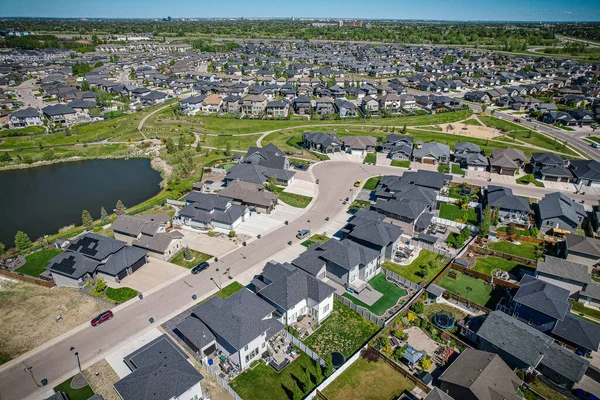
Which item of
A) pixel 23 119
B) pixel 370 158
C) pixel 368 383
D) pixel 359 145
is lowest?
pixel 368 383

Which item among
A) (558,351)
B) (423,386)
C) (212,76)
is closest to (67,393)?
(423,386)

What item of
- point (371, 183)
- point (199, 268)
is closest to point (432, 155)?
point (371, 183)

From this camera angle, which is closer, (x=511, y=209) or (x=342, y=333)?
(x=342, y=333)

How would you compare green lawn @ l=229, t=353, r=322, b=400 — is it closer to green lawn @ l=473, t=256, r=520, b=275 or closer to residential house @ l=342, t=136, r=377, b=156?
green lawn @ l=473, t=256, r=520, b=275

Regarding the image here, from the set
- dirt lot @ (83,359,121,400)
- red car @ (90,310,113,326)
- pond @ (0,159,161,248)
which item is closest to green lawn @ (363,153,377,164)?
pond @ (0,159,161,248)

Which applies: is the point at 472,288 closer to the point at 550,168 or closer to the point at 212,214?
the point at 212,214

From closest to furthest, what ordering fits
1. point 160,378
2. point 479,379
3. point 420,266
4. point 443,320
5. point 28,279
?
point 160,378 → point 479,379 → point 443,320 → point 28,279 → point 420,266
